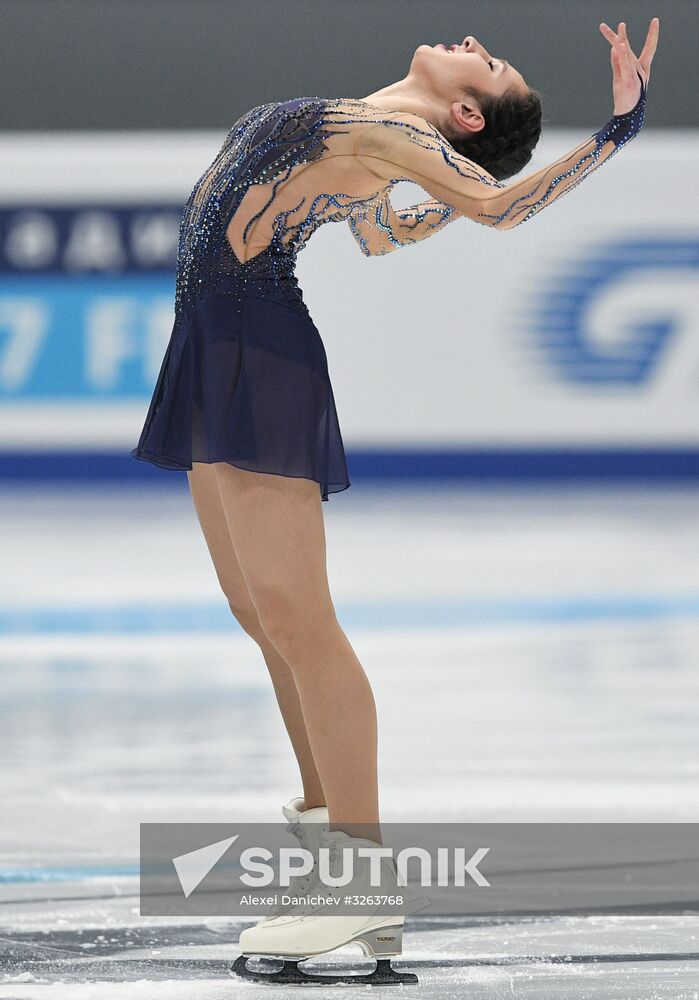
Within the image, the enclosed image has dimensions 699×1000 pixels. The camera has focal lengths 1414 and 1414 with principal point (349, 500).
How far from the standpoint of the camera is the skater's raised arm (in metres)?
1.70

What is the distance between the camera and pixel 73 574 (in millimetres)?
4984

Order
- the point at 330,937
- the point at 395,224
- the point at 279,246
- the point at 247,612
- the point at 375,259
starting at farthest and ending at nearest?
the point at 375,259 → the point at 395,224 → the point at 247,612 → the point at 279,246 → the point at 330,937

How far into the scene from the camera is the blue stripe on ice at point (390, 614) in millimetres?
4164

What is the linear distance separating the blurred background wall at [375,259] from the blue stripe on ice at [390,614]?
2232 mm

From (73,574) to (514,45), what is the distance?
11.8 feet

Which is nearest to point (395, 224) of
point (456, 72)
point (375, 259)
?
point (456, 72)

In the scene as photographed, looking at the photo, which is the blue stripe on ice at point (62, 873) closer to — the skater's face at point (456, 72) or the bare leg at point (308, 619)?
the bare leg at point (308, 619)

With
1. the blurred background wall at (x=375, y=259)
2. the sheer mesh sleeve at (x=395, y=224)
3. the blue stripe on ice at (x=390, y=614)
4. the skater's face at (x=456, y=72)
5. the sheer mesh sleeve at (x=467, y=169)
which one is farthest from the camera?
the blurred background wall at (x=375, y=259)

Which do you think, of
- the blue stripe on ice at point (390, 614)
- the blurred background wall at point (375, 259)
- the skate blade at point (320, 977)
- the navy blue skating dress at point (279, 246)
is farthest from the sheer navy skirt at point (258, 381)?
the blurred background wall at point (375, 259)

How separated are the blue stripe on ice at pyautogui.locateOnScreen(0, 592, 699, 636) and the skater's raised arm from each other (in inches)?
100

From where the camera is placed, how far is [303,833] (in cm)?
192

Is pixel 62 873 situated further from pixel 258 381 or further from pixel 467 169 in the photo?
pixel 467 169

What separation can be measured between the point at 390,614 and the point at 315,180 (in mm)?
2693

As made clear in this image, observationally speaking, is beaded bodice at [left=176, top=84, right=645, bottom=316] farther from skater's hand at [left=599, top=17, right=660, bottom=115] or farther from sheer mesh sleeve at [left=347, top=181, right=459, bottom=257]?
sheer mesh sleeve at [left=347, top=181, right=459, bottom=257]
